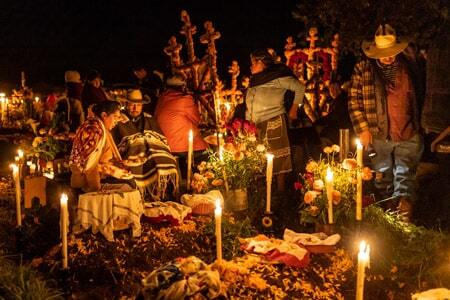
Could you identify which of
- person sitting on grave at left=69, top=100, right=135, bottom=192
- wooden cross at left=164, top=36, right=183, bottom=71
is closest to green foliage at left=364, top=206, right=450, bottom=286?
person sitting on grave at left=69, top=100, right=135, bottom=192

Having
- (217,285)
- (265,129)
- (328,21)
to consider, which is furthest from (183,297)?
(328,21)

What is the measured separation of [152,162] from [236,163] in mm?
1021

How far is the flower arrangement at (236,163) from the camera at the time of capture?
6863mm

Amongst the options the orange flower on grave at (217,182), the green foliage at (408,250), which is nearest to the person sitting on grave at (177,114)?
the orange flower on grave at (217,182)

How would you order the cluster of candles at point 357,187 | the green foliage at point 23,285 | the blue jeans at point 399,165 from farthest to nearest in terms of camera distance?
1. the blue jeans at point 399,165
2. the cluster of candles at point 357,187
3. the green foliage at point 23,285

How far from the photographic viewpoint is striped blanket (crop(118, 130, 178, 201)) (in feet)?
22.3

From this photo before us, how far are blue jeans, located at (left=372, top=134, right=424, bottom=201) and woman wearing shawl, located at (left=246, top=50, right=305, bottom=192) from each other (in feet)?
3.76

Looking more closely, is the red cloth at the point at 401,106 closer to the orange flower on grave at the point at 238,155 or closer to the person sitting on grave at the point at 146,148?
the orange flower on grave at the point at 238,155

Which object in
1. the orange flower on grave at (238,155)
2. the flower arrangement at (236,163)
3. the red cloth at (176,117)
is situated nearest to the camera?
the orange flower on grave at (238,155)

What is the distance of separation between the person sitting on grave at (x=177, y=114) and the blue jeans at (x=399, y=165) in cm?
250

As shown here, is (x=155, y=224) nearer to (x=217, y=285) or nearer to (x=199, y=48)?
(x=217, y=285)

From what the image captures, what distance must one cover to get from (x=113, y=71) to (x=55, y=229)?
47.9 ft

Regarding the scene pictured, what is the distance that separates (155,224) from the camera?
6.28 metres

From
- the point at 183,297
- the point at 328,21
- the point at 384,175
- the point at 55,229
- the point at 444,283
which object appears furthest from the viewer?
the point at 328,21
